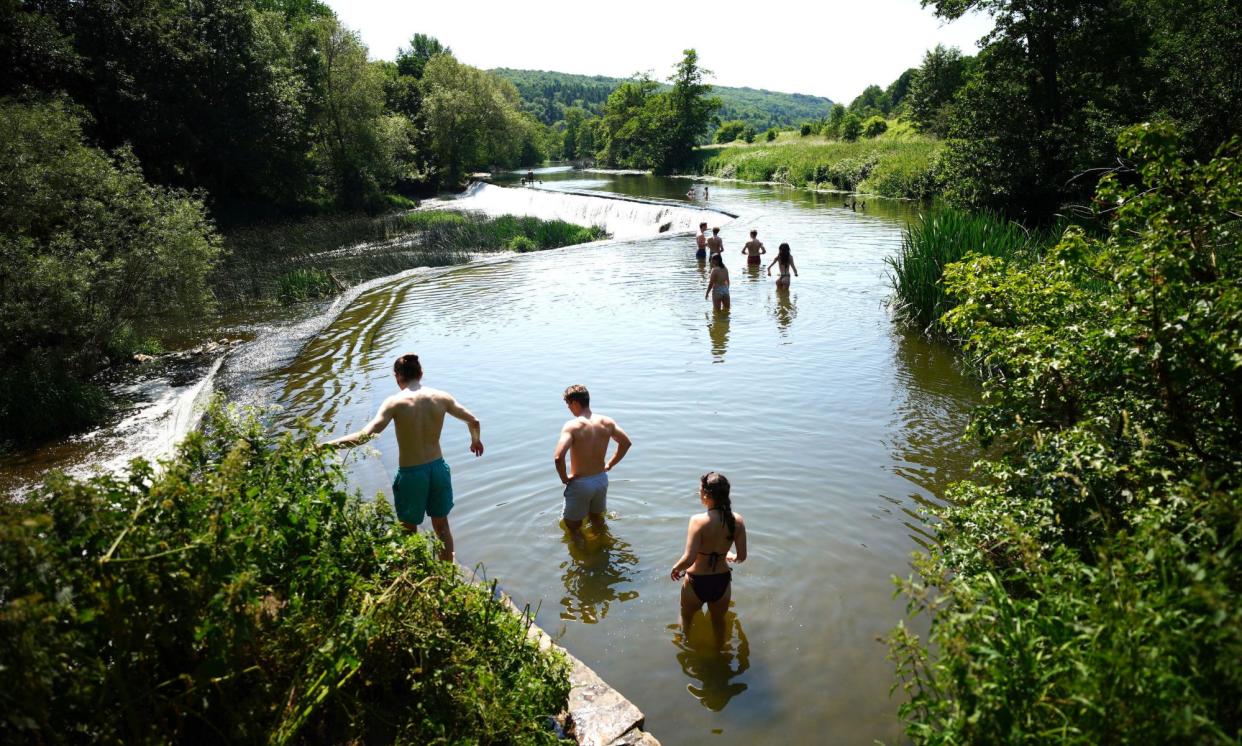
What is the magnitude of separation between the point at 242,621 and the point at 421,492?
3385 mm

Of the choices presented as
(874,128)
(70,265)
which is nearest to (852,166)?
(874,128)

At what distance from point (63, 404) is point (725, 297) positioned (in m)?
12.3

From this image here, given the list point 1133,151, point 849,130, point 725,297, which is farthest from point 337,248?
point 849,130

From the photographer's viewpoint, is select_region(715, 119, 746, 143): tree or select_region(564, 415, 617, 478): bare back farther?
select_region(715, 119, 746, 143): tree

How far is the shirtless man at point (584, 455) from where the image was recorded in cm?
644

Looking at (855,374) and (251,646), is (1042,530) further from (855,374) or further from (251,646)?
(855,374)

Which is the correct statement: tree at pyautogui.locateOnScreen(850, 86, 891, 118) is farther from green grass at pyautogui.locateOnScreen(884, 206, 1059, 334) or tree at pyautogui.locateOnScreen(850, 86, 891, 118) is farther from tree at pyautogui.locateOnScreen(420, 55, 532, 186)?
green grass at pyautogui.locateOnScreen(884, 206, 1059, 334)

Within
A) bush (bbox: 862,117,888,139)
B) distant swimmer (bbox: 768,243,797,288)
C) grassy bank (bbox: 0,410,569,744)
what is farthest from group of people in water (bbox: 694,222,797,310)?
bush (bbox: 862,117,888,139)

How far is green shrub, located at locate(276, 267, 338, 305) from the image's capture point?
19.8m

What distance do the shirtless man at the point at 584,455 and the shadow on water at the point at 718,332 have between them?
6.19m

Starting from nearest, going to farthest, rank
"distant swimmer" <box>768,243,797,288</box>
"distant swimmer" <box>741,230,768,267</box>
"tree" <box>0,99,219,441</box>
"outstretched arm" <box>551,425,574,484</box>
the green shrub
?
"outstretched arm" <box>551,425,574,484</box>
"tree" <box>0,99,219,441</box>
"distant swimmer" <box>768,243,797,288</box>
"distant swimmer" <box>741,230,768,267</box>
the green shrub

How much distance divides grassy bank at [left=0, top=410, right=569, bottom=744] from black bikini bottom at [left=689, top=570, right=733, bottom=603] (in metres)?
1.61

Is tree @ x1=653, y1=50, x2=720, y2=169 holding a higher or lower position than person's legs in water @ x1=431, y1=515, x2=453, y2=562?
higher

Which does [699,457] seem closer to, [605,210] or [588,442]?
[588,442]
